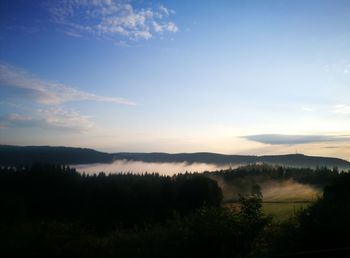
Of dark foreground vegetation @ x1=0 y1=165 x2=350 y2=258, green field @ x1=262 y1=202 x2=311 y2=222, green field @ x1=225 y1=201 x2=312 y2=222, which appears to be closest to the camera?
dark foreground vegetation @ x1=0 y1=165 x2=350 y2=258

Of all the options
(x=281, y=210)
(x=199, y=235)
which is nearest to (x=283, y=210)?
(x=281, y=210)

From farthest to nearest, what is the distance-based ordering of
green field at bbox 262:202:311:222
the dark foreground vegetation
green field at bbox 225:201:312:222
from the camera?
green field at bbox 262:202:311:222 < green field at bbox 225:201:312:222 < the dark foreground vegetation

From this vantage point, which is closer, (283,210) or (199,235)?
(199,235)

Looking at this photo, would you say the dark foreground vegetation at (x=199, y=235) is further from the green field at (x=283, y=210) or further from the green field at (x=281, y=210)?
the green field at (x=283, y=210)

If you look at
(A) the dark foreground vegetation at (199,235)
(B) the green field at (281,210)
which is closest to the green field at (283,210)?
(B) the green field at (281,210)

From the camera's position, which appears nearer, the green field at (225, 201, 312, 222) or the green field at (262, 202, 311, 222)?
the green field at (225, 201, 312, 222)

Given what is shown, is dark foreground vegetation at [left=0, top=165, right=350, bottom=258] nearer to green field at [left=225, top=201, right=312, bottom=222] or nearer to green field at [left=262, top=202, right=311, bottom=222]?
green field at [left=225, top=201, right=312, bottom=222]

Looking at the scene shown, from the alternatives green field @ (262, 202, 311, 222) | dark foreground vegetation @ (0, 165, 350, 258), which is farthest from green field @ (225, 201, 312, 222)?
dark foreground vegetation @ (0, 165, 350, 258)

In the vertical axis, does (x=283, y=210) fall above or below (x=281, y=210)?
above

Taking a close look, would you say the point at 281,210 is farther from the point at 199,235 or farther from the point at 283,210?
the point at 199,235

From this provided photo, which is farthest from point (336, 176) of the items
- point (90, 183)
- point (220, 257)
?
point (90, 183)

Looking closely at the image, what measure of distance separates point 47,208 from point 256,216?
64.9 m

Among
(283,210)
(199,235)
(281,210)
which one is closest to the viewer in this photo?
(199,235)

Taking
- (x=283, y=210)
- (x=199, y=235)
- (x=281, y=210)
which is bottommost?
(x=281, y=210)
